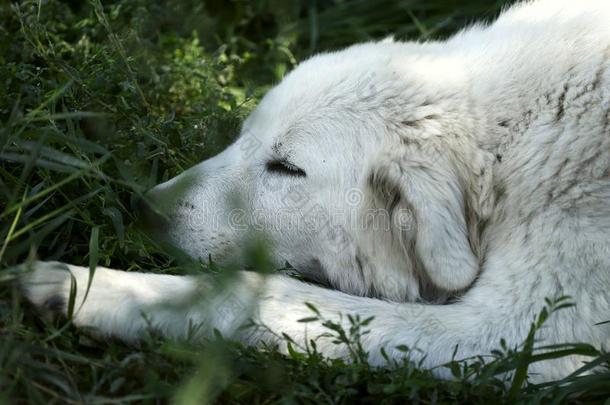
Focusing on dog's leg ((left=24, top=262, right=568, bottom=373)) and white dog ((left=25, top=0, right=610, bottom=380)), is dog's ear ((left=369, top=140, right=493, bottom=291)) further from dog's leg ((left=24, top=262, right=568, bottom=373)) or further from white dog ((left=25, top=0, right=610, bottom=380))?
dog's leg ((left=24, top=262, right=568, bottom=373))

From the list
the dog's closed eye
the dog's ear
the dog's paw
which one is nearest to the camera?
the dog's paw

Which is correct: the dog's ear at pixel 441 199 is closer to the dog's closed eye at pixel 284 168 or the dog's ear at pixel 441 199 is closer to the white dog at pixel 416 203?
the white dog at pixel 416 203

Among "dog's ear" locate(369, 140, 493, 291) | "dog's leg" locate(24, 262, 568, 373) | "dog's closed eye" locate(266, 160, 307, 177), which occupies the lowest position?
"dog's leg" locate(24, 262, 568, 373)

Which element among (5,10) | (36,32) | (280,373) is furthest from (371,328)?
(5,10)

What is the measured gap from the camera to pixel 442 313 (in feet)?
10.5

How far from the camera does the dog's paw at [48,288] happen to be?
3.01 m

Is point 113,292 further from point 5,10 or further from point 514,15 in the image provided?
point 5,10

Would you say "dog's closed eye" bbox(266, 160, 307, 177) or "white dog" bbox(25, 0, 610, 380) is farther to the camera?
"dog's closed eye" bbox(266, 160, 307, 177)

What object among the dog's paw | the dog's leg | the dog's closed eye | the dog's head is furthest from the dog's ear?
the dog's paw

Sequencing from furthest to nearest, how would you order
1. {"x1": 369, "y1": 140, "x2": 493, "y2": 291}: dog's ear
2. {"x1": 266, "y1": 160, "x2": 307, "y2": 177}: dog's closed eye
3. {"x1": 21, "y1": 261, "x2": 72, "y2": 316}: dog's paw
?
{"x1": 266, "y1": 160, "x2": 307, "y2": 177}: dog's closed eye → {"x1": 369, "y1": 140, "x2": 493, "y2": 291}: dog's ear → {"x1": 21, "y1": 261, "x2": 72, "y2": 316}: dog's paw

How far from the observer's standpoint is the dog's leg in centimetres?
302

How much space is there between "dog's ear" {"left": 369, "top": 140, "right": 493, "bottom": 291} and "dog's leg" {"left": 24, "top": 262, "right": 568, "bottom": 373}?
0.16 m

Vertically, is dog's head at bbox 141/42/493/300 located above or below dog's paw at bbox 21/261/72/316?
above

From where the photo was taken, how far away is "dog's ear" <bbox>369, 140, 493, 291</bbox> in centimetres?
328
